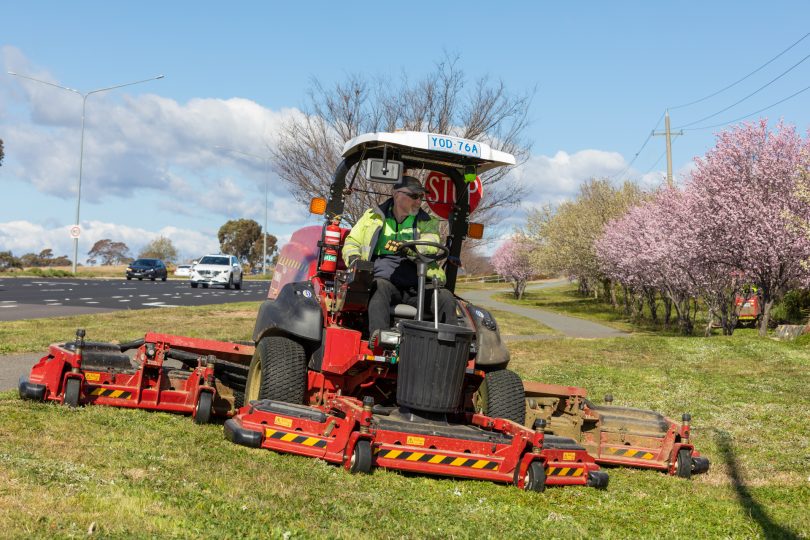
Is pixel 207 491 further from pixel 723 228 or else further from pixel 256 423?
pixel 723 228

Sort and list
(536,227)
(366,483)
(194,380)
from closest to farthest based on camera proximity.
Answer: (366,483)
(194,380)
(536,227)

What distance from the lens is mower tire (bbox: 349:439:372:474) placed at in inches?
236

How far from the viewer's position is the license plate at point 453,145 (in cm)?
744

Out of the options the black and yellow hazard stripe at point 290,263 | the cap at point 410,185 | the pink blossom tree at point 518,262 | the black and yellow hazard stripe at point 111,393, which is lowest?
the black and yellow hazard stripe at point 111,393

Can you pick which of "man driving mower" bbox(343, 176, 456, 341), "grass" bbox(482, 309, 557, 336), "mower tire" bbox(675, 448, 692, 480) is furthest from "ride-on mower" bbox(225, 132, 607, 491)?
"grass" bbox(482, 309, 557, 336)

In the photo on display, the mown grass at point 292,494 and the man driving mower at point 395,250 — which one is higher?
the man driving mower at point 395,250

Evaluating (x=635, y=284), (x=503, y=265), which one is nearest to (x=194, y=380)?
(x=635, y=284)

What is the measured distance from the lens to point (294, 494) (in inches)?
212

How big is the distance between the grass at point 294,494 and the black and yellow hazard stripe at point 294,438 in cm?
15

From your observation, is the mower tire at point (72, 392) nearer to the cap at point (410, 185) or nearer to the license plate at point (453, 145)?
the cap at point (410, 185)

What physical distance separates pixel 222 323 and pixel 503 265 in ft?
193

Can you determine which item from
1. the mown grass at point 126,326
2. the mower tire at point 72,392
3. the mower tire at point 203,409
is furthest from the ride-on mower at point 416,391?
the mown grass at point 126,326

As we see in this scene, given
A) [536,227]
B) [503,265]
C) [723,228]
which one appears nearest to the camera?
[723,228]

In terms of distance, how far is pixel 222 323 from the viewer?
20.7 meters
